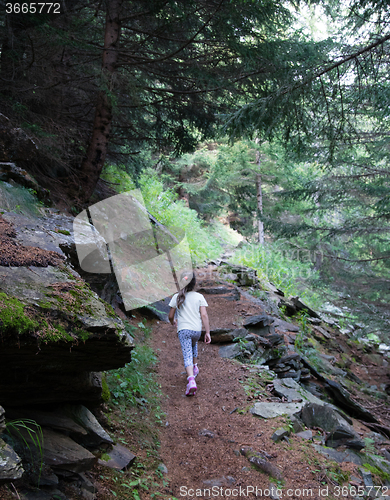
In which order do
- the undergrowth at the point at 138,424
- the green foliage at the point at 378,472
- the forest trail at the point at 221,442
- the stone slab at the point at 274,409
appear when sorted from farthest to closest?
the stone slab at the point at 274,409
the green foliage at the point at 378,472
the forest trail at the point at 221,442
the undergrowth at the point at 138,424

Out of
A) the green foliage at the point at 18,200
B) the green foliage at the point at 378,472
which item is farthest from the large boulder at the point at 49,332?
the green foliage at the point at 378,472

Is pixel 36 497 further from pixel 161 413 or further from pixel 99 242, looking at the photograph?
pixel 99 242

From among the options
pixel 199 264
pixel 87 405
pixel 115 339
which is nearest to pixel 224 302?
pixel 199 264

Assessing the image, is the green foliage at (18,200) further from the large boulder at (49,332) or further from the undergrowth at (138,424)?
the undergrowth at (138,424)

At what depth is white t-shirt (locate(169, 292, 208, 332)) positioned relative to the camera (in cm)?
557

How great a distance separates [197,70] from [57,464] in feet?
25.0

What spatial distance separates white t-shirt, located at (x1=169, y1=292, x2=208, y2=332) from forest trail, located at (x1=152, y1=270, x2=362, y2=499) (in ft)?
3.93

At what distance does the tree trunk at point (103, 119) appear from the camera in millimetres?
7391

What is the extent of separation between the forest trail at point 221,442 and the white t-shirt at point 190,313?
1199 mm

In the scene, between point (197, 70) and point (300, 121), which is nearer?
point (300, 121)

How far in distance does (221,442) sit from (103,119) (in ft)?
23.5

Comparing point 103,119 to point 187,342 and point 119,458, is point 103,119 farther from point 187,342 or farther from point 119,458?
point 119,458

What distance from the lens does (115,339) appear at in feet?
8.53

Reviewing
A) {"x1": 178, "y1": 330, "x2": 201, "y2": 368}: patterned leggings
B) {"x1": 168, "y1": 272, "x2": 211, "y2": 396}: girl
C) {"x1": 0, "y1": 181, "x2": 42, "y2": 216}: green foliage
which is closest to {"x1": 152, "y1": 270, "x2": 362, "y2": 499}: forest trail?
{"x1": 168, "y1": 272, "x2": 211, "y2": 396}: girl
